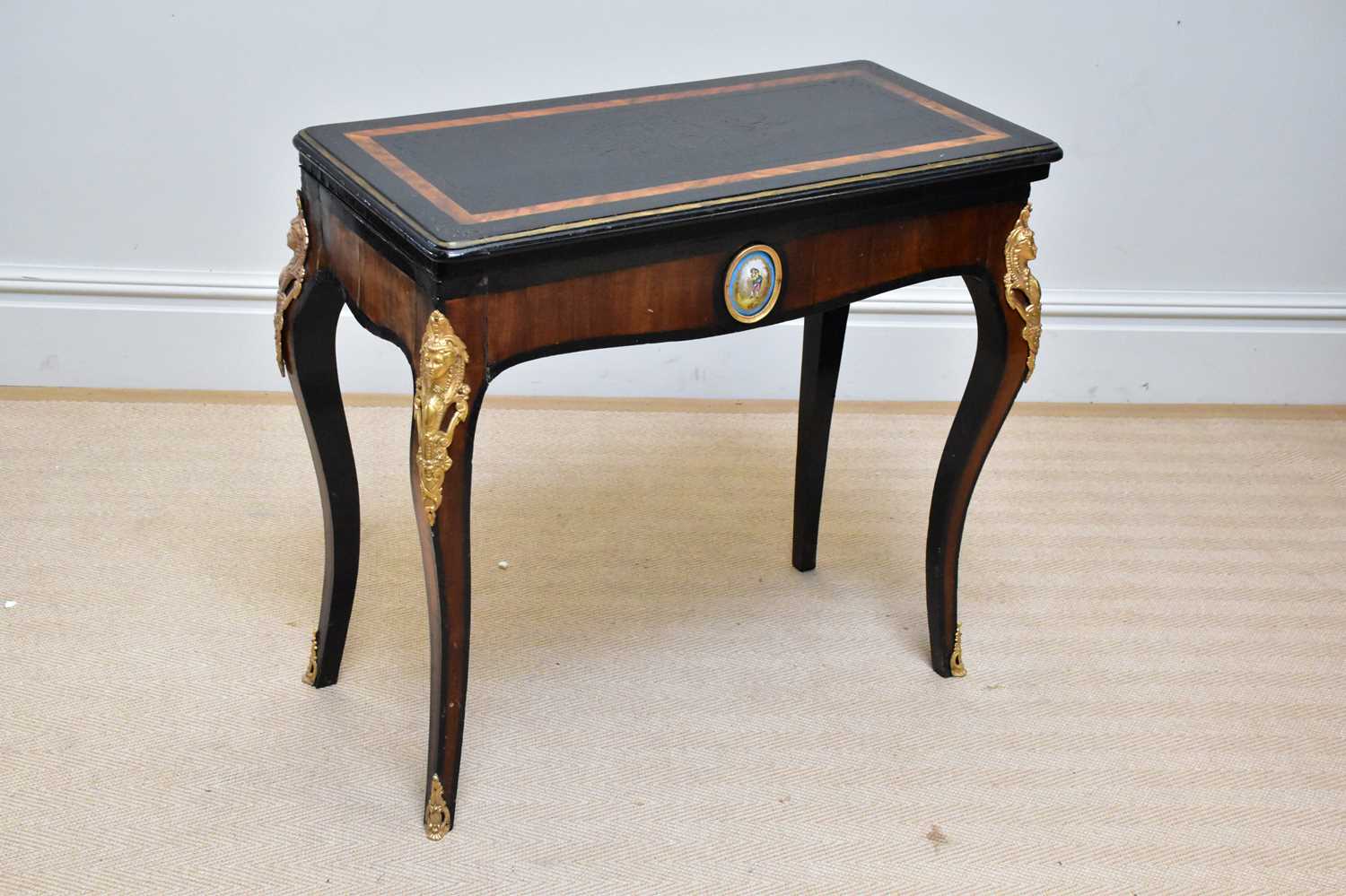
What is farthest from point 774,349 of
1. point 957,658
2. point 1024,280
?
point 1024,280

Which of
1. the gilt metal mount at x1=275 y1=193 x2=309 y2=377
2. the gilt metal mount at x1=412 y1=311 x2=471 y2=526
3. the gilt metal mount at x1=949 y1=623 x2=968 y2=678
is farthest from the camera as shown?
the gilt metal mount at x1=949 y1=623 x2=968 y2=678

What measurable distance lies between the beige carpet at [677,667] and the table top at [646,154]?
0.84 meters

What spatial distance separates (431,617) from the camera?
186 cm

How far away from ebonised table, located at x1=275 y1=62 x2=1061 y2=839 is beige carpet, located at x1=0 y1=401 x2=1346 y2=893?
0.18m

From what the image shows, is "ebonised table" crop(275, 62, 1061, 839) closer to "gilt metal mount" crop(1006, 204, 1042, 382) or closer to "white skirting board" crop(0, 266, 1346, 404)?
"gilt metal mount" crop(1006, 204, 1042, 382)

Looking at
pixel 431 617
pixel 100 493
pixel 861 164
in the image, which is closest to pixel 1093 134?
pixel 861 164

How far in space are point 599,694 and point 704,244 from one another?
821 mm

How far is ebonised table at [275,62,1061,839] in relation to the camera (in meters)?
1.67

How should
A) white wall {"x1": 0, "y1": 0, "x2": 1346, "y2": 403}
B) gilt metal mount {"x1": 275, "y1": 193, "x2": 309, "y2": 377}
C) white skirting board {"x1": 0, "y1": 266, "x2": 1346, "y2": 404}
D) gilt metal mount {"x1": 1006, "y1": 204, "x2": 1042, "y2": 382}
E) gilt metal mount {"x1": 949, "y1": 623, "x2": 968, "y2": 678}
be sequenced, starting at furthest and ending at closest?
white skirting board {"x1": 0, "y1": 266, "x2": 1346, "y2": 404}
white wall {"x1": 0, "y1": 0, "x2": 1346, "y2": 403}
gilt metal mount {"x1": 949, "y1": 623, "x2": 968, "y2": 678}
gilt metal mount {"x1": 1006, "y1": 204, "x2": 1042, "y2": 382}
gilt metal mount {"x1": 275, "y1": 193, "x2": 309, "y2": 377}

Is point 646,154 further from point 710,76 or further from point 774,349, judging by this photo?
point 774,349

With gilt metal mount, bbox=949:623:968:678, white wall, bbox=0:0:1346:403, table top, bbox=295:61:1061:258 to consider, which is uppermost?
table top, bbox=295:61:1061:258

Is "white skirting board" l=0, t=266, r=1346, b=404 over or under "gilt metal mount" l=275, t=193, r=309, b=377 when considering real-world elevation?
under

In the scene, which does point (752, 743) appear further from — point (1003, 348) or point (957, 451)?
point (1003, 348)

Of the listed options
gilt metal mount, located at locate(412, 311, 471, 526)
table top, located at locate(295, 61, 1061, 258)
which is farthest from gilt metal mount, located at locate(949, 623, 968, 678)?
gilt metal mount, located at locate(412, 311, 471, 526)
